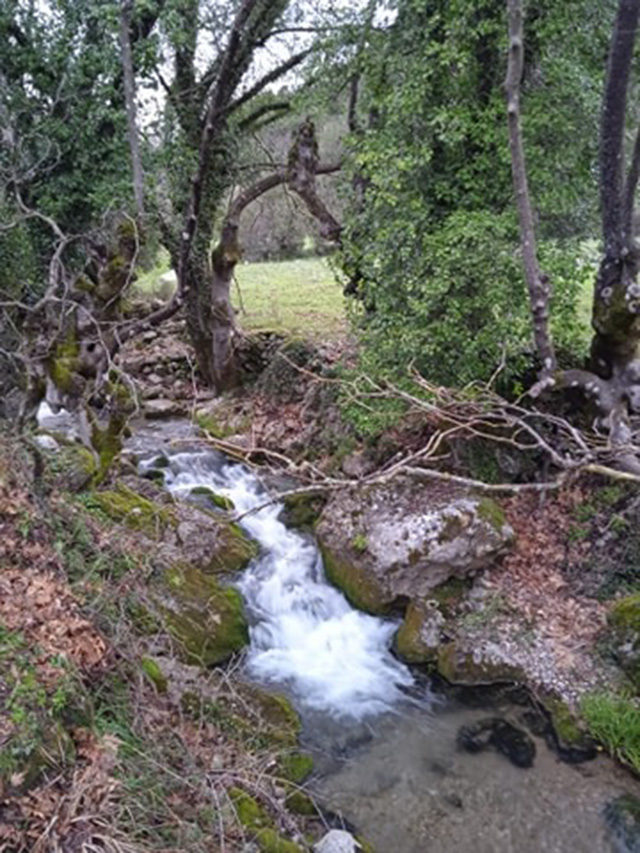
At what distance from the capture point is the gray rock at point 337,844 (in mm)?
4165

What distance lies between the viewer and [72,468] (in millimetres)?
6488

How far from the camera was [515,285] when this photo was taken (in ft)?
22.7

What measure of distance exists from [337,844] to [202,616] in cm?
243

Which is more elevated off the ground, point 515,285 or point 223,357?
point 515,285

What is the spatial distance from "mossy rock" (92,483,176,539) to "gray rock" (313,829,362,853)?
326cm

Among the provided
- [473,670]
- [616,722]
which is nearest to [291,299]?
[473,670]

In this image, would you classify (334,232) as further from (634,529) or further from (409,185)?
(634,529)

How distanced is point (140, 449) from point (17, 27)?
22.2 ft

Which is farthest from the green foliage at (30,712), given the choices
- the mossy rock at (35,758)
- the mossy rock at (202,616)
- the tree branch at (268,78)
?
the tree branch at (268,78)

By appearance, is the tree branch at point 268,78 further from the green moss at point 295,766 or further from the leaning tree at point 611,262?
the green moss at point 295,766

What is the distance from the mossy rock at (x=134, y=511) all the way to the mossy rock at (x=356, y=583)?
195cm

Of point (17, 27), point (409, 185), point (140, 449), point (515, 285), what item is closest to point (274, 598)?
point (140, 449)

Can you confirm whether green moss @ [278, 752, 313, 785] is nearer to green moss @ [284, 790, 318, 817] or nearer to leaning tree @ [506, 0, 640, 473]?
green moss @ [284, 790, 318, 817]

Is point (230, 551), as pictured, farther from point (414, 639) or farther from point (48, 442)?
point (48, 442)
